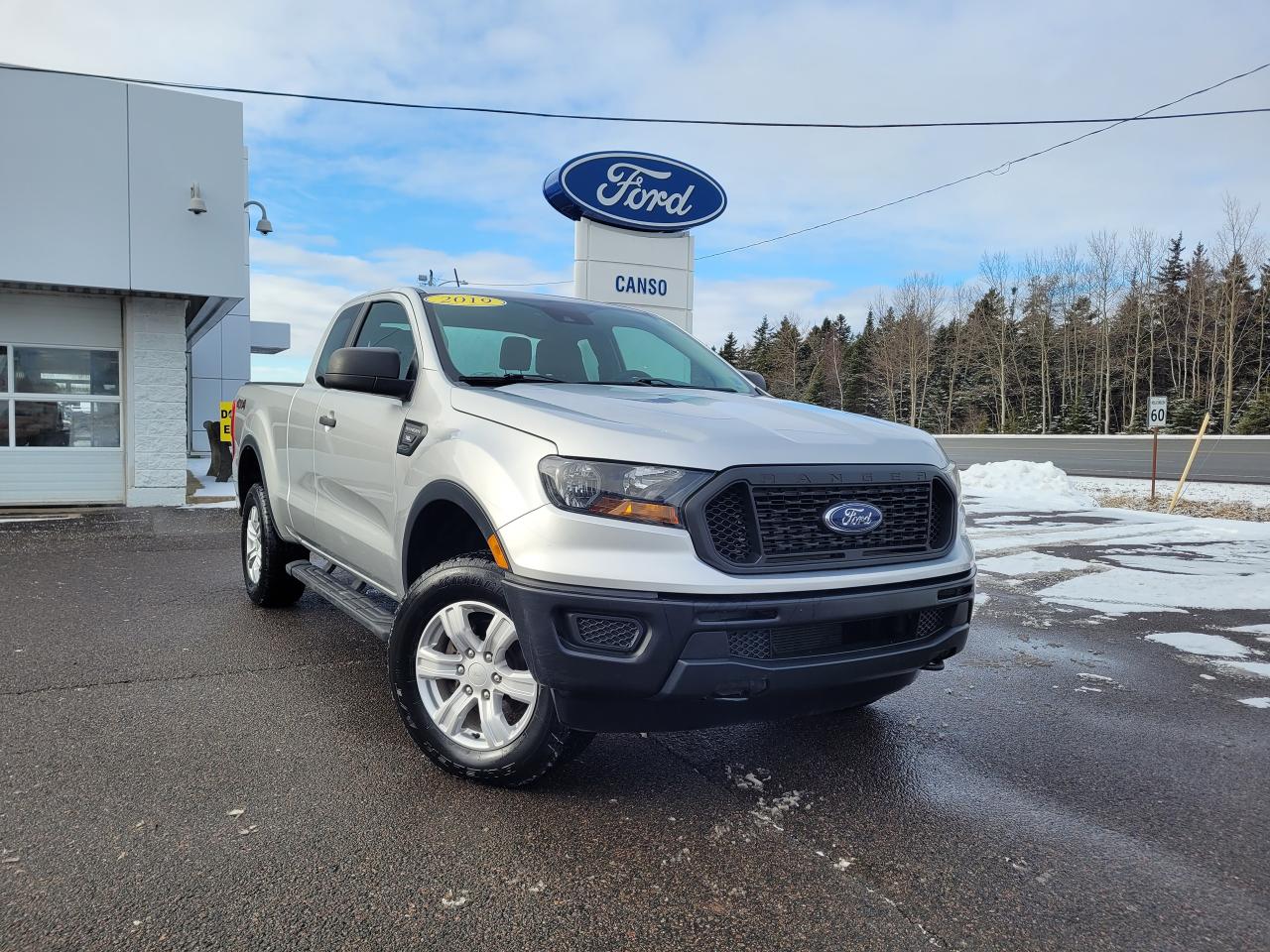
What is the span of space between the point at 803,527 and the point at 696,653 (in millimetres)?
566

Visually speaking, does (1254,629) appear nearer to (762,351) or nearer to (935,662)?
(935,662)

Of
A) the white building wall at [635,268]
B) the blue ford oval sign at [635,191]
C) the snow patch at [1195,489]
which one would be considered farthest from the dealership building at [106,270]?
the snow patch at [1195,489]

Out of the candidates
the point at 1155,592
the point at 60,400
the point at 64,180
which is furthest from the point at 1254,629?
the point at 60,400

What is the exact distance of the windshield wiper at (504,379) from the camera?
3.69m

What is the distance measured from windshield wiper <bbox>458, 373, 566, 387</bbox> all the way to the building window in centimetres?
1098

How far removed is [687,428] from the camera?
295 centimetres

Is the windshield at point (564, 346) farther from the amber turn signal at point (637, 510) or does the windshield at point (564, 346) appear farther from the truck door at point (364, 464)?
the amber turn signal at point (637, 510)

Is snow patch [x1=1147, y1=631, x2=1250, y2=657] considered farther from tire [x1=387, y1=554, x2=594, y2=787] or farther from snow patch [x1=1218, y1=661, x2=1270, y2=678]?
tire [x1=387, y1=554, x2=594, y2=787]

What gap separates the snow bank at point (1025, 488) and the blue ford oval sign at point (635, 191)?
5717 millimetres

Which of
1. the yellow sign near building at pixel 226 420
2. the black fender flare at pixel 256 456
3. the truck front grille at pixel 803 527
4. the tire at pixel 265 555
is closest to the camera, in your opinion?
the truck front grille at pixel 803 527

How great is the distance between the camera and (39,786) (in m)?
3.12

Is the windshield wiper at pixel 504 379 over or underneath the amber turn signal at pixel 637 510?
over

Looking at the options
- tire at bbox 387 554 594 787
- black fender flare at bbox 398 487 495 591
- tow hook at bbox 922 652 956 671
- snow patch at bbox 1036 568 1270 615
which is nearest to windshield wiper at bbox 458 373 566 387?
black fender flare at bbox 398 487 495 591

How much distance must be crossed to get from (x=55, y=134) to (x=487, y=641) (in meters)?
11.2
